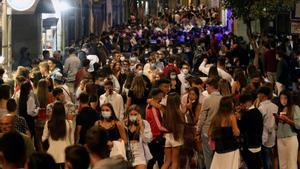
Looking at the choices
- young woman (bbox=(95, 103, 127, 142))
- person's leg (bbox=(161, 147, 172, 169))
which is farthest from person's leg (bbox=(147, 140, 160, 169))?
young woman (bbox=(95, 103, 127, 142))

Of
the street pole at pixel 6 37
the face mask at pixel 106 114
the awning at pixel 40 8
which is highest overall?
the awning at pixel 40 8

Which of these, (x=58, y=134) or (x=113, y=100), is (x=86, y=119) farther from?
(x=113, y=100)

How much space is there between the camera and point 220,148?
10867 millimetres

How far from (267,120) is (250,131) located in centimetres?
46

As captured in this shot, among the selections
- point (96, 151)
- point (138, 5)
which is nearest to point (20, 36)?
point (96, 151)

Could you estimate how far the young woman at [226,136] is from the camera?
1085cm

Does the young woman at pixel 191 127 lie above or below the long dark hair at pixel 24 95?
below

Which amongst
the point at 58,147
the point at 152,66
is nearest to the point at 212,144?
the point at 58,147

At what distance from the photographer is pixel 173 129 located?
468 inches

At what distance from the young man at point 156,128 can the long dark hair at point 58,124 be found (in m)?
2.15

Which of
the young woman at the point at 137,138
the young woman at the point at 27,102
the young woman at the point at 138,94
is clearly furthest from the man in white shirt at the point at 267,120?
the young woman at the point at 27,102

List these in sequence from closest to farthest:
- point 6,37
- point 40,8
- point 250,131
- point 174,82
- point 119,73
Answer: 1. point 250,131
2. point 174,82
3. point 119,73
4. point 6,37
5. point 40,8

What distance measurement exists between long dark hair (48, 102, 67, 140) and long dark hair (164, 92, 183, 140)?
211 cm

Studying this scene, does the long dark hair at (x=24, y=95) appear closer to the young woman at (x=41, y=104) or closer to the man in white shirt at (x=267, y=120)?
the young woman at (x=41, y=104)
